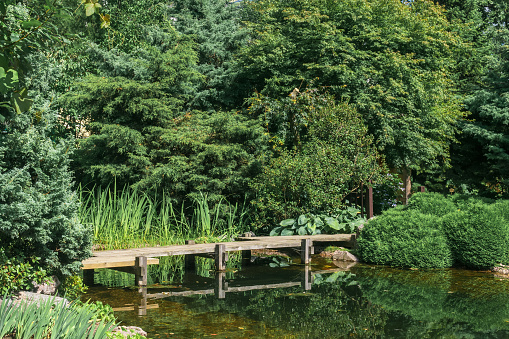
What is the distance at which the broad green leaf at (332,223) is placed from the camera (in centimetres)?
1209

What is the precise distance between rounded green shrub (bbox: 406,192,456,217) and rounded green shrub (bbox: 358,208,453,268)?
0.83m

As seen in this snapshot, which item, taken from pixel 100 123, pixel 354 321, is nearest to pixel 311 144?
pixel 100 123

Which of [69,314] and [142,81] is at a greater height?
[142,81]

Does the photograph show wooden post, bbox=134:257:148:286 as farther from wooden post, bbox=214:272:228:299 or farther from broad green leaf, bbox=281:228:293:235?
broad green leaf, bbox=281:228:293:235

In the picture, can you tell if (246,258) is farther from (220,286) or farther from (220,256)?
(220,286)

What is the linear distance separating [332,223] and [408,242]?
7.98ft

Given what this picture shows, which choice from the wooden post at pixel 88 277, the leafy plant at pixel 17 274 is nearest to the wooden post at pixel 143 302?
the wooden post at pixel 88 277

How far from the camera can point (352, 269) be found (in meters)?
10.1

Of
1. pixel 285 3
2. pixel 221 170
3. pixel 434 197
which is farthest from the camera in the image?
pixel 285 3

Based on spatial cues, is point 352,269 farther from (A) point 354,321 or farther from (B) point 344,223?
(A) point 354,321

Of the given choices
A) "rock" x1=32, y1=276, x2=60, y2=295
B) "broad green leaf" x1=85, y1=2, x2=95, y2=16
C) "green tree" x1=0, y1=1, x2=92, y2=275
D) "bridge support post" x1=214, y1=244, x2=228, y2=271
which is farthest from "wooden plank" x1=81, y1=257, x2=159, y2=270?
"broad green leaf" x1=85, y1=2, x2=95, y2=16

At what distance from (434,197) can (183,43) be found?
7968 mm

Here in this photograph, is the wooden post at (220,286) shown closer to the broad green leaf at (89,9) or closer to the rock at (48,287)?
the rock at (48,287)

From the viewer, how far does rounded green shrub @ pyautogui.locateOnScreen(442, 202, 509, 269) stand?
9680mm
